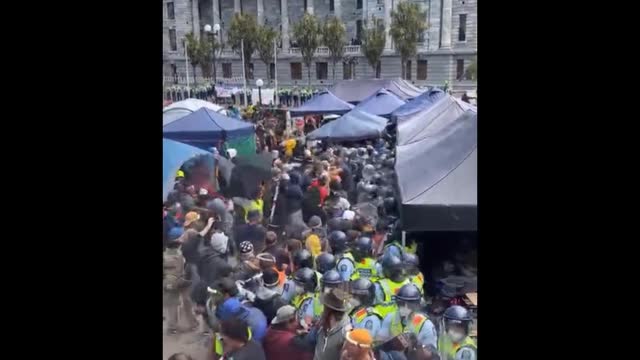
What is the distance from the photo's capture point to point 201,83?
98.1 ft

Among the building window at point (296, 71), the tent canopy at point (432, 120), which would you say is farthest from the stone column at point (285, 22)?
the tent canopy at point (432, 120)

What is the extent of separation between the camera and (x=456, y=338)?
3891 mm

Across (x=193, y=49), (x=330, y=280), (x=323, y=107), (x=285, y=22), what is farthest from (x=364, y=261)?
(x=285, y=22)

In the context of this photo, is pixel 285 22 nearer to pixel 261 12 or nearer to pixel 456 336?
pixel 261 12

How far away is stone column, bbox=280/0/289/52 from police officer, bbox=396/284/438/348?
29.0m

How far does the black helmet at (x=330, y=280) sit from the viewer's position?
14.9 ft

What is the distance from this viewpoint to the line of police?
392 cm

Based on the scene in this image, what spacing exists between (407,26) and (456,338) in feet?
83.5

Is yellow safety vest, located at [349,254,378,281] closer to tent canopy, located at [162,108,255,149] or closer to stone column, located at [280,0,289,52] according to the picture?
tent canopy, located at [162,108,255,149]

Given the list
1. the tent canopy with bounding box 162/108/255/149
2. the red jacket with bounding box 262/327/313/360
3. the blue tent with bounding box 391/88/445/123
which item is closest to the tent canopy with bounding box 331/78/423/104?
the blue tent with bounding box 391/88/445/123

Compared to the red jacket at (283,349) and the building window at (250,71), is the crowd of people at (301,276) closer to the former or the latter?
the red jacket at (283,349)
